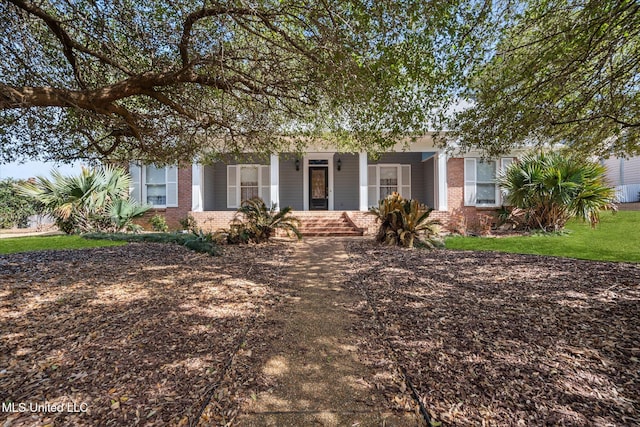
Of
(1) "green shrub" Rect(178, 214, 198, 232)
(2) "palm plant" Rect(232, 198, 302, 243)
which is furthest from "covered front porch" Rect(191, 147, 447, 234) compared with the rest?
(2) "palm plant" Rect(232, 198, 302, 243)

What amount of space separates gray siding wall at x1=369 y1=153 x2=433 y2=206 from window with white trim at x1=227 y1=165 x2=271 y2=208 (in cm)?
495

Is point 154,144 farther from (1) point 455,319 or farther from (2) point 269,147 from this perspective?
(1) point 455,319

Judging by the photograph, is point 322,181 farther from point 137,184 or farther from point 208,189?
point 137,184

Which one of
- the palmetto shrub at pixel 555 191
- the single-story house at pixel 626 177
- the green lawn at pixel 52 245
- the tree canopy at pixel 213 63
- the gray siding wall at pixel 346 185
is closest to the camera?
the tree canopy at pixel 213 63

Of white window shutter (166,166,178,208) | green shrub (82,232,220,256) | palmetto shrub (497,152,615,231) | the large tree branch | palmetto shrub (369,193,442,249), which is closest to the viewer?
the large tree branch

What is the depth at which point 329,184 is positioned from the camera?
48.4ft

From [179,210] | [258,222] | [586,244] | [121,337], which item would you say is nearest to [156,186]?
[179,210]

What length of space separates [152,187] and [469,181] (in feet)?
42.5

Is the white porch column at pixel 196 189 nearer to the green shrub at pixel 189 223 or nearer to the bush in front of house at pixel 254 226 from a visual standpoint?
the green shrub at pixel 189 223

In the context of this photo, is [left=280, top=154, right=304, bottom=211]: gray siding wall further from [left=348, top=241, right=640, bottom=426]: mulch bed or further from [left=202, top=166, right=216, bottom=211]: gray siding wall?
[left=348, top=241, right=640, bottom=426]: mulch bed

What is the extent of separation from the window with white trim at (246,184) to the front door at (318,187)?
6.41ft

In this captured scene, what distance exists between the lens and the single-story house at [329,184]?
12477mm

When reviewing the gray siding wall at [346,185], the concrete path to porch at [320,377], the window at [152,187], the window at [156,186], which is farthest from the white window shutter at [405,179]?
the concrete path to porch at [320,377]

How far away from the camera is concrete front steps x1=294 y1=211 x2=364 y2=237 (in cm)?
1112
